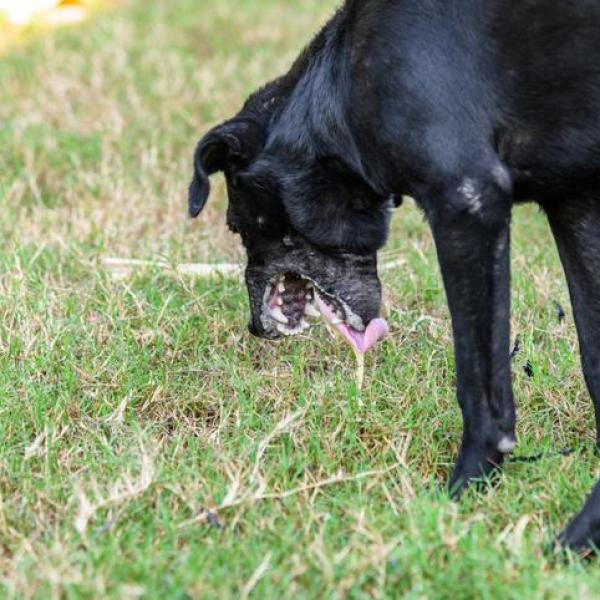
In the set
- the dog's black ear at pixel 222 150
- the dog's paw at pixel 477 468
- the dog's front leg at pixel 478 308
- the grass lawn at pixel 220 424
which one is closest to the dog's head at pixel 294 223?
the dog's black ear at pixel 222 150

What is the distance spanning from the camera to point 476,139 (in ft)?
11.9

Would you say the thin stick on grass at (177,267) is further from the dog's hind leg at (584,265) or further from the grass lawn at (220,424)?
the dog's hind leg at (584,265)

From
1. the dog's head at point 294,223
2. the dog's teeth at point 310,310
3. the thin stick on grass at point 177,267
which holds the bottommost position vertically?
the thin stick on grass at point 177,267

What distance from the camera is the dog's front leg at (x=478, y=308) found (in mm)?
3627

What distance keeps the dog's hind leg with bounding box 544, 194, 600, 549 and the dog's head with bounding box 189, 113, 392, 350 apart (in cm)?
59

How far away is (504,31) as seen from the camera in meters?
3.67

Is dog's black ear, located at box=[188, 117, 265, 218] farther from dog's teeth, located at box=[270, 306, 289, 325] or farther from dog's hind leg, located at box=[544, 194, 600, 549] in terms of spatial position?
dog's hind leg, located at box=[544, 194, 600, 549]

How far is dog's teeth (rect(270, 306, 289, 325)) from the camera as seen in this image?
15.0 ft

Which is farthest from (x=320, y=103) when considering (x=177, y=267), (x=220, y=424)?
(x=177, y=267)

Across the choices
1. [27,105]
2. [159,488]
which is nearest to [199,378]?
[159,488]

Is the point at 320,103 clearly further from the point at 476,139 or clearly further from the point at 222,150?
the point at 476,139

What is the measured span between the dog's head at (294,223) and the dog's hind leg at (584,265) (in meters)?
0.59

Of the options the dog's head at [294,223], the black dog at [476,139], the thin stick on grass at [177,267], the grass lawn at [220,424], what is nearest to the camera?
the grass lawn at [220,424]

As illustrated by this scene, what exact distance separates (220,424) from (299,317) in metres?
0.63
